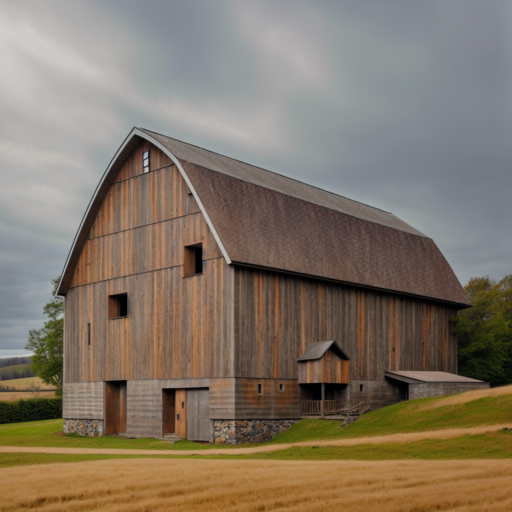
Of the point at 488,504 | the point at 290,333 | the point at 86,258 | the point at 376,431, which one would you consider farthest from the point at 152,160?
the point at 488,504

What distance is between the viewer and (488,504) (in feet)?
37.0

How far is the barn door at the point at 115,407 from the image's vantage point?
33281 mm

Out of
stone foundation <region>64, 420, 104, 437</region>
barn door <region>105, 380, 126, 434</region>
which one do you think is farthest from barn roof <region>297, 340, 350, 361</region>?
stone foundation <region>64, 420, 104, 437</region>

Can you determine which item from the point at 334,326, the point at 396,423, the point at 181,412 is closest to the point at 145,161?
the point at 181,412

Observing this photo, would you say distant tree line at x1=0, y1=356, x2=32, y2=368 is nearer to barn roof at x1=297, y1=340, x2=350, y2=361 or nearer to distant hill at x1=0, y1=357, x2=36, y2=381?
distant hill at x1=0, y1=357, x2=36, y2=381

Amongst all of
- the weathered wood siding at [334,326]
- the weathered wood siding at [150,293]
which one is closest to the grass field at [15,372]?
the weathered wood siding at [150,293]

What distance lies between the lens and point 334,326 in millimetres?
33000

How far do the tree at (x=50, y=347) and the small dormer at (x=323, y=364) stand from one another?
31.5 metres

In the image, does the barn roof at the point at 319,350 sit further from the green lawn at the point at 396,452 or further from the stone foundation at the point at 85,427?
the stone foundation at the point at 85,427

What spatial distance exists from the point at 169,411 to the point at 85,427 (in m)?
6.33

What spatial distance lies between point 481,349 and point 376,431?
20785 millimetres

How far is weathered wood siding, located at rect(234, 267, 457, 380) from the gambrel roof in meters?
0.75

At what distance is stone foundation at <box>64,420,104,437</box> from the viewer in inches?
1316

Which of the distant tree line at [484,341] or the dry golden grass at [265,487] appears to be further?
the distant tree line at [484,341]
